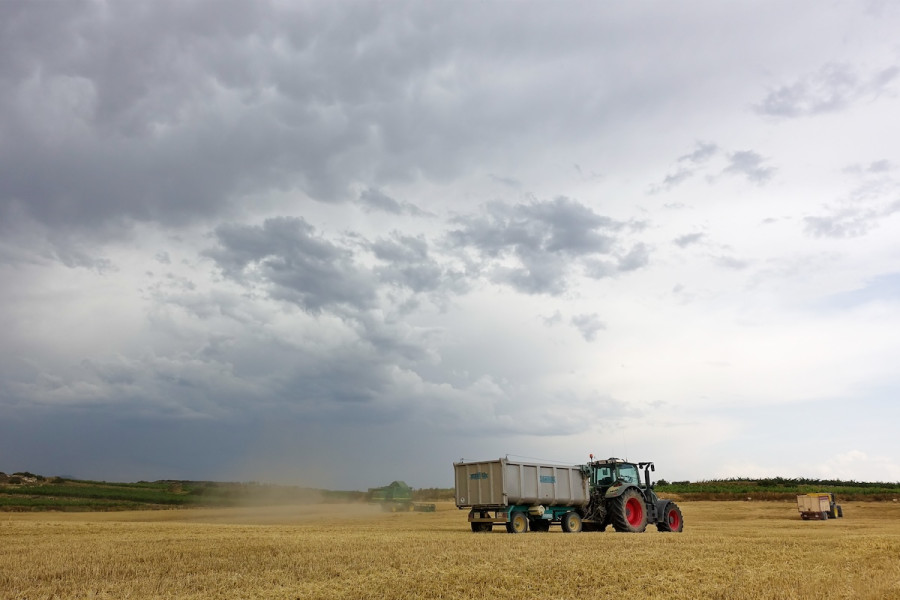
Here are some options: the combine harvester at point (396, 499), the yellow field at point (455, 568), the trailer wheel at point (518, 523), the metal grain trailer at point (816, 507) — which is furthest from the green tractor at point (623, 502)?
the combine harvester at point (396, 499)

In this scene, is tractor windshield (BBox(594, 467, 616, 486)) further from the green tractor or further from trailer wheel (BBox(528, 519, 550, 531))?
trailer wheel (BBox(528, 519, 550, 531))

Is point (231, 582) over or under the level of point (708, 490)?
over

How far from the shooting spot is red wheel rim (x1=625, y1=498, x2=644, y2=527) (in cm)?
2699

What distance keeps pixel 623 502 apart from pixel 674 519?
3517 mm

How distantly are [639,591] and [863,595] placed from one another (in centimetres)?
444

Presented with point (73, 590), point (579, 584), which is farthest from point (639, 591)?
point (73, 590)

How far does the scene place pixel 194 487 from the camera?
9412 centimetres

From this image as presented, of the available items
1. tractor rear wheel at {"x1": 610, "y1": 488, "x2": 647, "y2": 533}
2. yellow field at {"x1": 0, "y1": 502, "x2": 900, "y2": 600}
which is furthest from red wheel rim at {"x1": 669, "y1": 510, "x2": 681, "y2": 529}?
yellow field at {"x1": 0, "y1": 502, "x2": 900, "y2": 600}

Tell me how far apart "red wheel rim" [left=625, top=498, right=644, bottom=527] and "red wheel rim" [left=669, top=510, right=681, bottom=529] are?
77.7 inches

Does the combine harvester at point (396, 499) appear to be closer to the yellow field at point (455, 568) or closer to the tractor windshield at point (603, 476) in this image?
the tractor windshield at point (603, 476)

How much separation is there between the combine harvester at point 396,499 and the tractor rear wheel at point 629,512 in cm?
3280

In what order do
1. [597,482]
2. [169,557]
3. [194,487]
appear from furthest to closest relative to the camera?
[194,487] < [597,482] < [169,557]

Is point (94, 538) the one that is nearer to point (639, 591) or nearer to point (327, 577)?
point (327, 577)

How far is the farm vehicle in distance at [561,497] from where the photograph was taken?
86.4 ft
